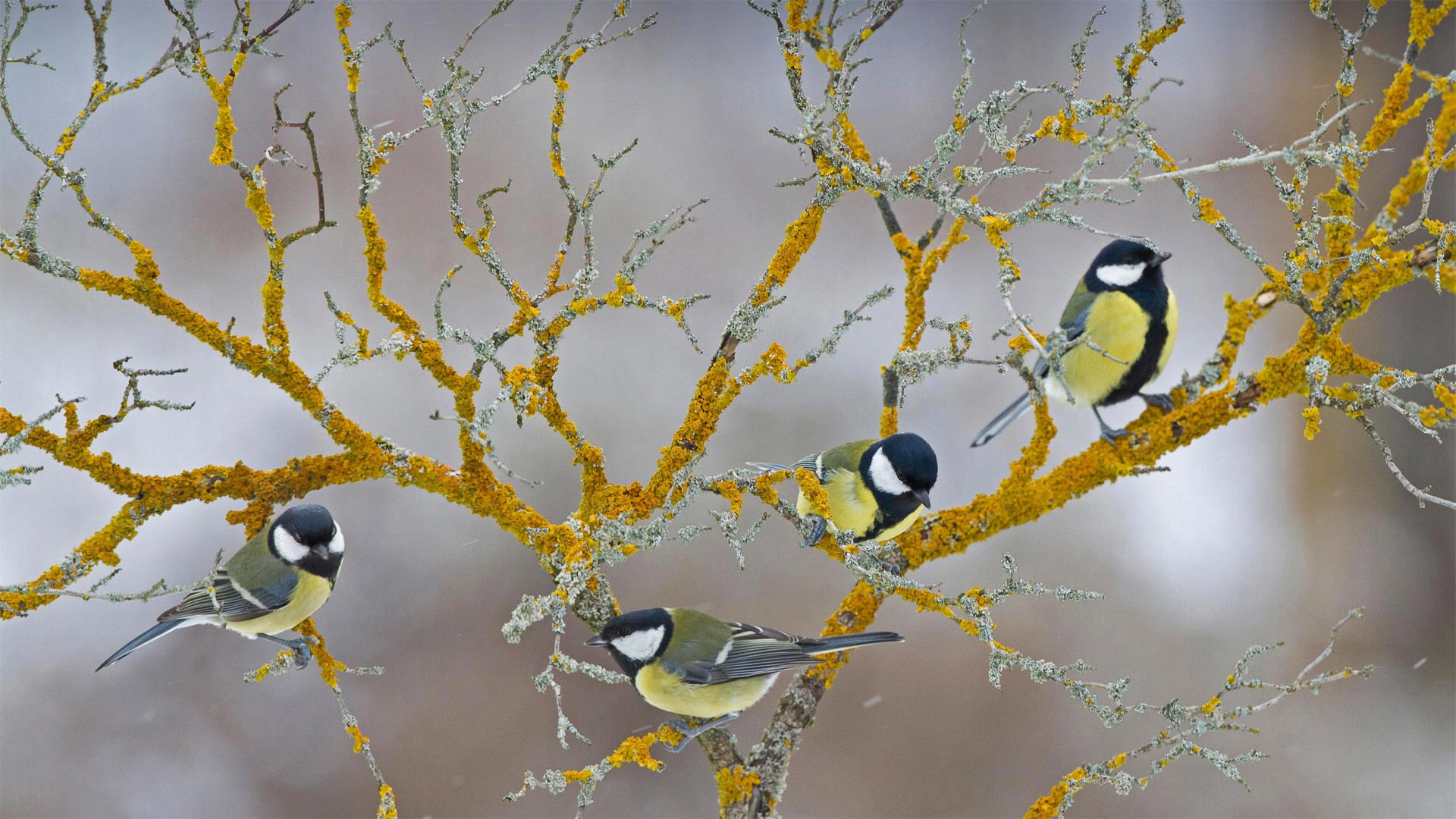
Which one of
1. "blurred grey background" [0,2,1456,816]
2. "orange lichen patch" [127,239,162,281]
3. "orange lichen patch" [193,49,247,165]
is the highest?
"orange lichen patch" [193,49,247,165]

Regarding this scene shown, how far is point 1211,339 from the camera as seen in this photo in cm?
451

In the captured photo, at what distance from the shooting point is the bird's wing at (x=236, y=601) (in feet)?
6.77

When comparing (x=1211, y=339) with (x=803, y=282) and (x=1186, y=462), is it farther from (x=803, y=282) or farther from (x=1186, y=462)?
(x=803, y=282)

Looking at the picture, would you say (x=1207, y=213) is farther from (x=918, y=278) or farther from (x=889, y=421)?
(x=889, y=421)

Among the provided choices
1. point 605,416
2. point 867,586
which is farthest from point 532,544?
point 605,416

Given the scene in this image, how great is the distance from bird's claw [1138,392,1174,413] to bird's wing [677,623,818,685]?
0.89 meters

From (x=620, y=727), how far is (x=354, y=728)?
2152 mm

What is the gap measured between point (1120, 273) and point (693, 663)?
1.27m

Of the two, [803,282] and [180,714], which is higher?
[803,282]

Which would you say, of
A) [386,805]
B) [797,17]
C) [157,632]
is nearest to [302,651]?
[157,632]

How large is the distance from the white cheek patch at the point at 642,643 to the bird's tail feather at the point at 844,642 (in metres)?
0.36

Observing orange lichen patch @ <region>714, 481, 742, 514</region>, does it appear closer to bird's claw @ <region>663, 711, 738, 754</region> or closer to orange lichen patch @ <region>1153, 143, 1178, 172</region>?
bird's claw @ <region>663, 711, 738, 754</region>

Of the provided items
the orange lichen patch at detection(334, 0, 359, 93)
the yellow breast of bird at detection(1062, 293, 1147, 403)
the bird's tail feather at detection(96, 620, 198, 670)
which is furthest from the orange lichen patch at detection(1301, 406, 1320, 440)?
the bird's tail feather at detection(96, 620, 198, 670)

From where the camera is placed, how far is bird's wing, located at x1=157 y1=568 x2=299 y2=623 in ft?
6.77
